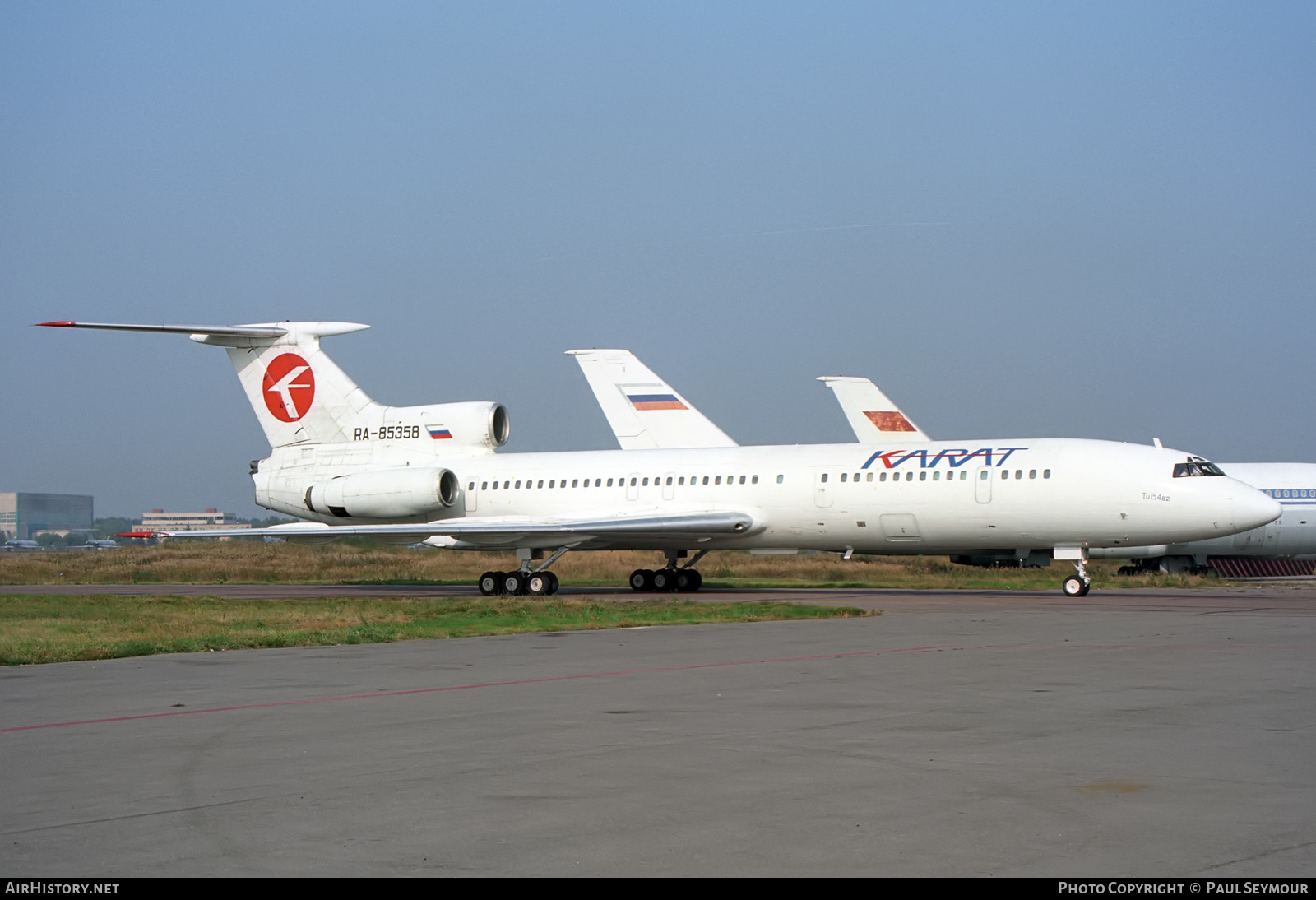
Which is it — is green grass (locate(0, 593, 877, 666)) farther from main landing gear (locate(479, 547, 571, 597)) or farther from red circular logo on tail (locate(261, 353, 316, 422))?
red circular logo on tail (locate(261, 353, 316, 422))

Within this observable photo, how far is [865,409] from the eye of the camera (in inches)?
1928

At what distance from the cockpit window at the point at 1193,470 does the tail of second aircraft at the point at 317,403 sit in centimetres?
1701

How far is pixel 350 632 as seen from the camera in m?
17.7

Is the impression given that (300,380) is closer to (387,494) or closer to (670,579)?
(387,494)

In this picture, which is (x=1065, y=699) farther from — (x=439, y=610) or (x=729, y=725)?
(x=439, y=610)

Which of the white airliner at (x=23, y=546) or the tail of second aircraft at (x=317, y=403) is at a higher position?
the white airliner at (x=23, y=546)

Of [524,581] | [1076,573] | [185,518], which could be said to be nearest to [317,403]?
[524,581]

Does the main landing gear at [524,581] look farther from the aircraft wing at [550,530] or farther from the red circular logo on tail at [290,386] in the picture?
the red circular logo on tail at [290,386]

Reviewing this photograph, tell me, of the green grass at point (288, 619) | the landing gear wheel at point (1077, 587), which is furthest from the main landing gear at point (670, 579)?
the landing gear wheel at point (1077, 587)

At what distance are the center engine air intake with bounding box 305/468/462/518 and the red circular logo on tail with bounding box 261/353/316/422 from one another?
2387 mm

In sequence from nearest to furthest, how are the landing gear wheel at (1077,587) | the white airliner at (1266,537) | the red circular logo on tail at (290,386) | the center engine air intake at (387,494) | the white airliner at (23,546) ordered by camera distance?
1. the landing gear wheel at (1077,587)
2. the center engine air intake at (387,494)
3. the red circular logo on tail at (290,386)
4. the white airliner at (1266,537)
5. the white airliner at (23,546)

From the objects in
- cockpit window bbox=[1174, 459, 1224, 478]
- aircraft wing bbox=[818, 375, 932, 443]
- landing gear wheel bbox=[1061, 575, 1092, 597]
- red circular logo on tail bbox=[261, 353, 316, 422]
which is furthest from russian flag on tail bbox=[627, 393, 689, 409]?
cockpit window bbox=[1174, 459, 1224, 478]

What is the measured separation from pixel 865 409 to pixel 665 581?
57.8 ft

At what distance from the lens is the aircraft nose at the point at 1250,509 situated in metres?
26.9
